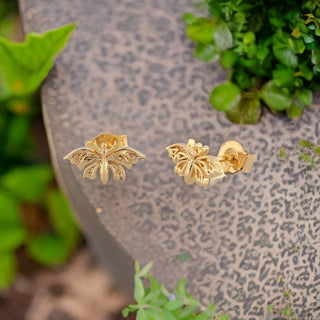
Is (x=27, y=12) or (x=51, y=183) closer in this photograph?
(x=27, y=12)

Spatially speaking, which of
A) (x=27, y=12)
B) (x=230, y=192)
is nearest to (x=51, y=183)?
(x=27, y=12)

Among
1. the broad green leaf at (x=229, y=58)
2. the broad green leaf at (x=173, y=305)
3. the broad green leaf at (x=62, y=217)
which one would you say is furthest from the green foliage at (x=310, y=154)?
the broad green leaf at (x=62, y=217)

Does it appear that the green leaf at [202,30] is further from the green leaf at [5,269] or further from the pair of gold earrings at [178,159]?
the green leaf at [5,269]

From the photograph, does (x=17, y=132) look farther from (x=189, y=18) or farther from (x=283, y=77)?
(x=283, y=77)

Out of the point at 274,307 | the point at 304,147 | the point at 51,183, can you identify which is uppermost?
the point at 304,147

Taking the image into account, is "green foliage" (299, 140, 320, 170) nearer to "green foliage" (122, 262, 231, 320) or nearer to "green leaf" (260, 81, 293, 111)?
"green leaf" (260, 81, 293, 111)

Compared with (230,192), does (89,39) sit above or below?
above

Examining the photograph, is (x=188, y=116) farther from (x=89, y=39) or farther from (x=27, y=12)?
(x=27, y=12)

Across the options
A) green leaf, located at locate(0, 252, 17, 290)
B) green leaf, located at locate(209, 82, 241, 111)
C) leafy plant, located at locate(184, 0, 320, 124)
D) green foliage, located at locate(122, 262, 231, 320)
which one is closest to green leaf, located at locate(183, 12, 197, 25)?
leafy plant, located at locate(184, 0, 320, 124)
